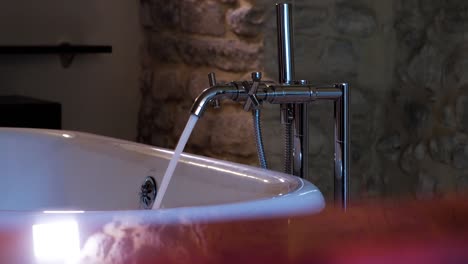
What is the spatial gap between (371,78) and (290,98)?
1176mm

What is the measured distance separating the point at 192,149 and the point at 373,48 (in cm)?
76

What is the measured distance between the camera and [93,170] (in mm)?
2203

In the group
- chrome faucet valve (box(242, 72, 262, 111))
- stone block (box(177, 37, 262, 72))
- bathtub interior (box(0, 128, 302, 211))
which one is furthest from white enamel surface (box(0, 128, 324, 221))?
stone block (box(177, 37, 262, 72))

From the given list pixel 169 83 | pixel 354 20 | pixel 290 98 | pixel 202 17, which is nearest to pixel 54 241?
pixel 290 98

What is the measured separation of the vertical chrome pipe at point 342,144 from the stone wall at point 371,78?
33.9 inches

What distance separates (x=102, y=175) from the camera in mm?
2168

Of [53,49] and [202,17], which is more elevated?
[202,17]

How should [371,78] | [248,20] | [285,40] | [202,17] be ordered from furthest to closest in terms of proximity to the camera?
[202,17]
[371,78]
[248,20]
[285,40]

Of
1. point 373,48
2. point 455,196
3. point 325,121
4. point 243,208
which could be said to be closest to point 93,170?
point 325,121

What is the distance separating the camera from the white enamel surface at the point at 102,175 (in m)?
1.57

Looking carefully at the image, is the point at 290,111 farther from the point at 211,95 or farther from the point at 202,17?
the point at 202,17

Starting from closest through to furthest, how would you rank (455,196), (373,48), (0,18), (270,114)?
1. (455,196)
2. (270,114)
3. (373,48)
4. (0,18)

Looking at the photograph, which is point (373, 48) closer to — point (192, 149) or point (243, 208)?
point (192, 149)

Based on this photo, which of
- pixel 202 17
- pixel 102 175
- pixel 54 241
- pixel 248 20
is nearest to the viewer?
pixel 54 241
